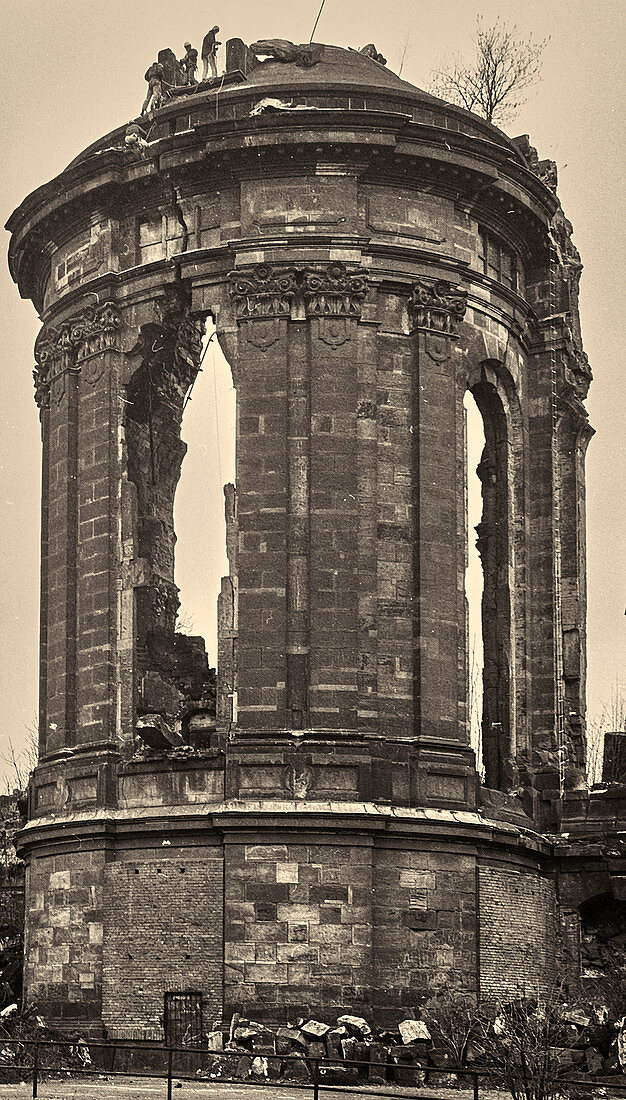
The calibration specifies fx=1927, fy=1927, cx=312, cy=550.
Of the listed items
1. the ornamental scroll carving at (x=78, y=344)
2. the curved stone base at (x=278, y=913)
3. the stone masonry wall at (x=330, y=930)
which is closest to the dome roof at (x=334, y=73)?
the ornamental scroll carving at (x=78, y=344)

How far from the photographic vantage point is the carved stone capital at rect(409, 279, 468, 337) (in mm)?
28234

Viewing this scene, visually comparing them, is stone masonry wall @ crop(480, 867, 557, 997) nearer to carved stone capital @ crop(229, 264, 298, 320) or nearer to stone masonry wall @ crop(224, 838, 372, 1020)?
stone masonry wall @ crop(224, 838, 372, 1020)

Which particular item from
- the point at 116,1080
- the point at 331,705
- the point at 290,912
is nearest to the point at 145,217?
the point at 331,705

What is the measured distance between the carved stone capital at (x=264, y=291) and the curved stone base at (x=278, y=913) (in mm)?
7006

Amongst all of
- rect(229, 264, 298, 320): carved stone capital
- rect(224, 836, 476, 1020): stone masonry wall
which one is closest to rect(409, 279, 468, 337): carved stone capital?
rect(229, 264, 298, 320): carved stone capital

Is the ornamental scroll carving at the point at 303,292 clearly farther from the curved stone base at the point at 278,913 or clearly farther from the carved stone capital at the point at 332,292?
the curved stone base at the point at 278,913

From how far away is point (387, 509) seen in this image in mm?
27672

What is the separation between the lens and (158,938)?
2639 centimetres

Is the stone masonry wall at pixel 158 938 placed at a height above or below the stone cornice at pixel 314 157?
below

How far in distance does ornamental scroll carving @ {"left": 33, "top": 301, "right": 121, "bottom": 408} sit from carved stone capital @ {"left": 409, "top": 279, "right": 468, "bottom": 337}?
4.66 metres

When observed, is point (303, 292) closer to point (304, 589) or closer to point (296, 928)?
point (304, 589)

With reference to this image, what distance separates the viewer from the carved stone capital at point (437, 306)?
2823cm

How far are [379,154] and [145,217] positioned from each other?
3.92 meters

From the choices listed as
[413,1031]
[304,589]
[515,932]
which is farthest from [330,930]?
[304,589]
